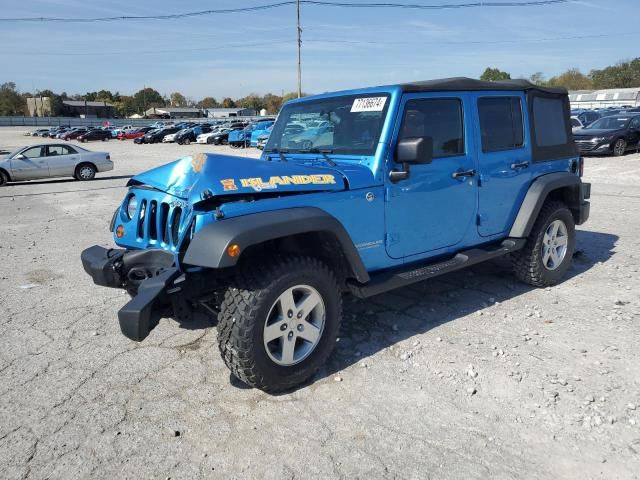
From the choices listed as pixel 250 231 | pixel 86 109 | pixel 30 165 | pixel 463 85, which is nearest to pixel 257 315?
pixel 250 231

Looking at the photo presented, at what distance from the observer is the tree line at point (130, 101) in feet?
356

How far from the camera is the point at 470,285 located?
534 centimetres

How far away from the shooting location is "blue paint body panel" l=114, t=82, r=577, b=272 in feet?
10.6

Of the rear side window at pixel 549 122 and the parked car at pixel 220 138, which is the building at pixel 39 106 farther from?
the rear side window at pixel 549 122

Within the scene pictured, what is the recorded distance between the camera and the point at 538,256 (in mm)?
5016

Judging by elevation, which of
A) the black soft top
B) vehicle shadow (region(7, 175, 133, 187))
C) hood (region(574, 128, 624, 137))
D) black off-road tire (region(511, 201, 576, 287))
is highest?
the black soft top

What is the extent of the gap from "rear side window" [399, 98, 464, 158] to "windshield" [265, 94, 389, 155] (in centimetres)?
23

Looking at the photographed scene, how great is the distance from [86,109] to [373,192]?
128546mm

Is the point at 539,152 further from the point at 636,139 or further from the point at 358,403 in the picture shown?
the point at 636,139

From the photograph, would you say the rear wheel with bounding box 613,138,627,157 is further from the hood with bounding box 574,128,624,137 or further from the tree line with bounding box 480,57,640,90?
the tree line with bounding box 480,57,640,90

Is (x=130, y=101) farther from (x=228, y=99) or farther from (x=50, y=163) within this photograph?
(x=50, y=163)

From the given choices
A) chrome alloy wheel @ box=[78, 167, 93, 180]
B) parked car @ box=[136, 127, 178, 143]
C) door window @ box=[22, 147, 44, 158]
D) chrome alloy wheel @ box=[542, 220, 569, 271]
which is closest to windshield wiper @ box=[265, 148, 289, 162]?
chrome alloy wheel @ box=[542, 220, 569, 271]

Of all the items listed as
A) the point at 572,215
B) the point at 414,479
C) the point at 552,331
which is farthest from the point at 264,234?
the point at 572,215

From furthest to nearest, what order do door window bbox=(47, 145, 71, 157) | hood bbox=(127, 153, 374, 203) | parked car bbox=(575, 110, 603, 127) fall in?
1. parked car bbox=(575, 110, 603, 127)
2. door window bbox=(47, 145, 71, 157)
3. hood bbox=(127, 153, 374, 203)
